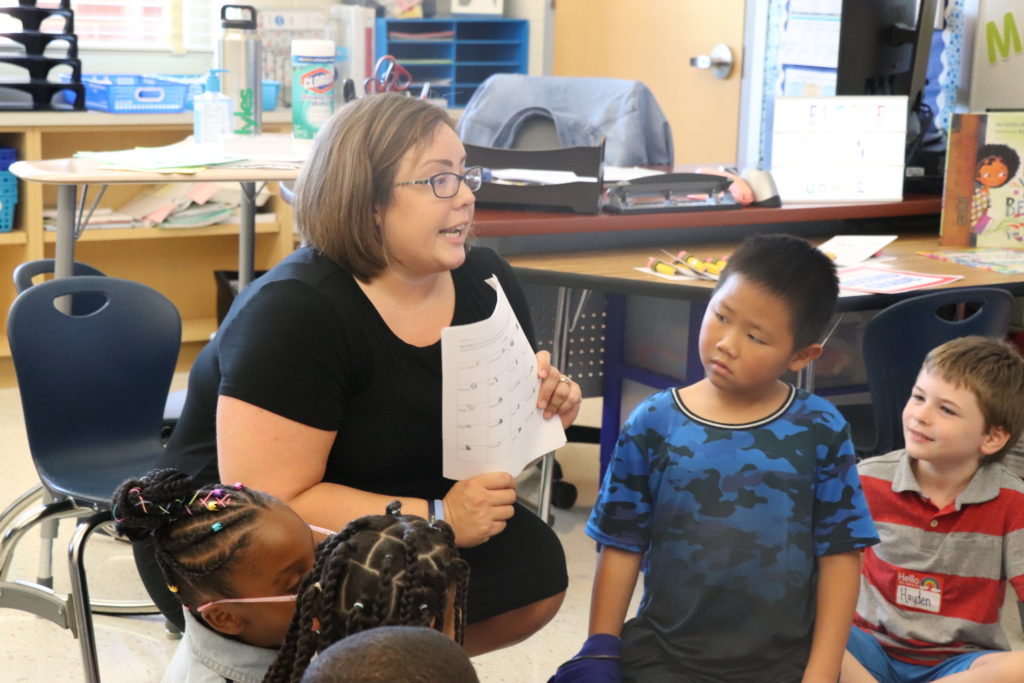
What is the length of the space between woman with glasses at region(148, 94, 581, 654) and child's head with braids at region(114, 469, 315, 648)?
203 mm

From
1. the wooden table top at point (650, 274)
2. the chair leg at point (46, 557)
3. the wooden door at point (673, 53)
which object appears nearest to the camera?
the wooden table top at point (650, 274)

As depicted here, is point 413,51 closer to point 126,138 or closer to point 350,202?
point 126,138

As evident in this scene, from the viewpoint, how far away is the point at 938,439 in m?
1.78

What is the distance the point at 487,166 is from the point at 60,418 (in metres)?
1.11

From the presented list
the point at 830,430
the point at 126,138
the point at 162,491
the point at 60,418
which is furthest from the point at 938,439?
the point at 126,138

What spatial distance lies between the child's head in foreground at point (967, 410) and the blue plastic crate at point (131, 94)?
9.77ft

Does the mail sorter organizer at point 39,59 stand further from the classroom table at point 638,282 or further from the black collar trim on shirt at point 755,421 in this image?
the black collar trim on shirt at point 755,421

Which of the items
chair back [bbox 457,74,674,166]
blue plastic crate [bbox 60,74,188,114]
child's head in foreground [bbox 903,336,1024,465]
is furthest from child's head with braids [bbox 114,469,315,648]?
blue plastic crate [bbox 60,74,188,114]

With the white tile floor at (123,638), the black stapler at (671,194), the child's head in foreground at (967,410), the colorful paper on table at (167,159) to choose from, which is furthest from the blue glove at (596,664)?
the colorful paper on table at (167,159)

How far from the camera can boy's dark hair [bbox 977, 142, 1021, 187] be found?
269cm

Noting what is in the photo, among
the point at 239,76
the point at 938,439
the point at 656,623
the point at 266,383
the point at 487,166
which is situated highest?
the point at 239,76

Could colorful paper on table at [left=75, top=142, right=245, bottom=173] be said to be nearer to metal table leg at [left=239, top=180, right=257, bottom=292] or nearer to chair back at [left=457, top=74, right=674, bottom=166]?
metal table leg at [left=239, top=180, right=257, bottom=292]

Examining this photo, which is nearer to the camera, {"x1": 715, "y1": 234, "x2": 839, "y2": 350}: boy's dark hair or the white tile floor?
{"x1": 715, "y1": 234, "x2": 839, "y2": 350}: boy's dark hair

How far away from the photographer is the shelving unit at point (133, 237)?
3803mm
